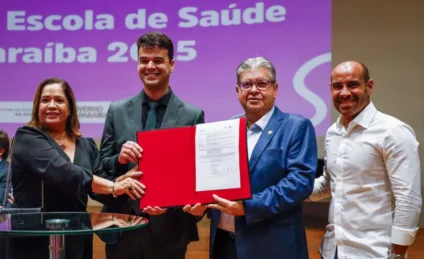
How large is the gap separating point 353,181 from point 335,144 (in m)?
0.21

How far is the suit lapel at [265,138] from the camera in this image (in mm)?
2244

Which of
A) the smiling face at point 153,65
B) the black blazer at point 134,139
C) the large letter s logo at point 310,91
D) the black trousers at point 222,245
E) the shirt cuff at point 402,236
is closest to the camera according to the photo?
the shirt cuff at point 402,236

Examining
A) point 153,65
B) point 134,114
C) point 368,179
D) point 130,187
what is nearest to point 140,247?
point 130,187

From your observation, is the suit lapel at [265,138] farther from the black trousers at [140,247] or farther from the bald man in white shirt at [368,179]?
the black trousers at [140,247]

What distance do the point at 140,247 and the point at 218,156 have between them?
0.69m

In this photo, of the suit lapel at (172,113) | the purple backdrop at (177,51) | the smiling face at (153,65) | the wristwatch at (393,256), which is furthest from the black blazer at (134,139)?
the purple backdrop at (177,51)

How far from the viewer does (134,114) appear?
8.57ft

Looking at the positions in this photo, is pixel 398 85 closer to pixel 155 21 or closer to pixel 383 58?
pixel 383 58

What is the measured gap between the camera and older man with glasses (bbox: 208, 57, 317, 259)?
215 centimetres

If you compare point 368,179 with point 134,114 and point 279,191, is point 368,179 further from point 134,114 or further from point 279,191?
point 134,114

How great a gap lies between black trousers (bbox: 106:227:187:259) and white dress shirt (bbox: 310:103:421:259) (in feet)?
2.62

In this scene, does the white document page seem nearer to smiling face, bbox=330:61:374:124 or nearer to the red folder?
the red folder

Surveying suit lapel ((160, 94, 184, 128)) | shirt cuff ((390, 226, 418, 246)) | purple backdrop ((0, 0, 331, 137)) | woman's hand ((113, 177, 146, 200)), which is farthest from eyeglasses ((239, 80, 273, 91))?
purple backdrop ((0, 0, 331, 137))

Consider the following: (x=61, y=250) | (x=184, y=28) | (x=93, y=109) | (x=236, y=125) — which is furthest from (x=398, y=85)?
(x=61, y=250)
